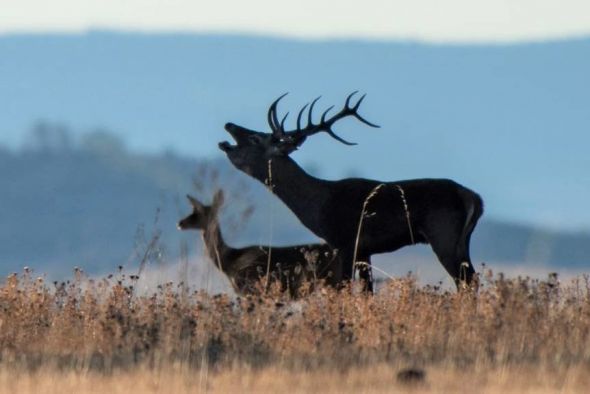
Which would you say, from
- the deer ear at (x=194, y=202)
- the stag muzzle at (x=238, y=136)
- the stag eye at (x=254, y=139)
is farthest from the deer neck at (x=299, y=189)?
the deer ear at (x=194, y=202)

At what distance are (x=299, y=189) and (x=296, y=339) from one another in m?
7.09

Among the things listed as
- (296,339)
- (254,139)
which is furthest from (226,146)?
(296,339)

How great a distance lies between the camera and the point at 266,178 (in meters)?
20.0

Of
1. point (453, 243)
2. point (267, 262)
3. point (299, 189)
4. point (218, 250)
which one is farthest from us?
point (218, 250)

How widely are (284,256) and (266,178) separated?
105cm

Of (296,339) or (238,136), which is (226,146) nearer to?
(238,136)

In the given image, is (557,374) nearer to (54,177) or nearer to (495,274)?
(495,274)

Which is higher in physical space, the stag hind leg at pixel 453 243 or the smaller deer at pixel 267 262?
the stag hind leg at pixel 453 243

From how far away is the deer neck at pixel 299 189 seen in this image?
774 inches

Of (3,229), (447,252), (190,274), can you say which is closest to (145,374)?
(190,274)

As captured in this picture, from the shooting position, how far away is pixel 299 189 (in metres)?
19.9

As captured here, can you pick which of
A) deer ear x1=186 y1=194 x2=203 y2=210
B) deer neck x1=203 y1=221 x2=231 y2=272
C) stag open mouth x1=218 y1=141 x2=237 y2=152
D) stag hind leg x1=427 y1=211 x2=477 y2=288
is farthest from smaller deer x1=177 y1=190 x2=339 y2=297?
deer ear x1=186 y1=194 x2=203 y2=210

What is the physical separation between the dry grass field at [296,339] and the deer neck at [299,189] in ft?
14.9

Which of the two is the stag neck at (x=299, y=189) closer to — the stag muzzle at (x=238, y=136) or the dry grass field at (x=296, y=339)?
the stag muzzle at (x=238, y=136)
